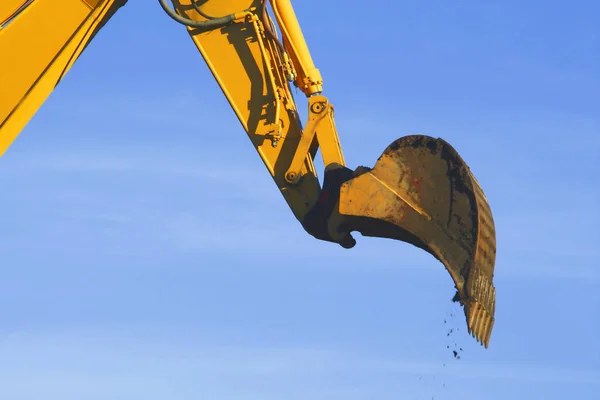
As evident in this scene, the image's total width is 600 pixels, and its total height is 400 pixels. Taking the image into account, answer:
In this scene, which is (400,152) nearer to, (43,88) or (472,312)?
(472,312)

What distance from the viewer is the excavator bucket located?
1202cm

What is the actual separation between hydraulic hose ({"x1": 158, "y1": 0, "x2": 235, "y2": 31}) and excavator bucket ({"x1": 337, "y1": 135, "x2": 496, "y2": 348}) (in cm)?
166

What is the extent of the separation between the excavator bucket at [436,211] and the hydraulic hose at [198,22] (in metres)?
1.66

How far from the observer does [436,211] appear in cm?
1222

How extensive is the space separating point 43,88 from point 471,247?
3600 millimetres

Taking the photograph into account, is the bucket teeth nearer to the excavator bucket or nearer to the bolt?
the excavator bucket

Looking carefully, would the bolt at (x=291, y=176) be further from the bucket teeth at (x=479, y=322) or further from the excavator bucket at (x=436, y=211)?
the bucket teeth at (x=479, y=322)

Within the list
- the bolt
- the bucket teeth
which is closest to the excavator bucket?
the bucket teeth

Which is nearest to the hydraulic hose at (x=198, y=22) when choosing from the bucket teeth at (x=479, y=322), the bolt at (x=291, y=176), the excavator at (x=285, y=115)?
the excavator at (x=285, y=115)

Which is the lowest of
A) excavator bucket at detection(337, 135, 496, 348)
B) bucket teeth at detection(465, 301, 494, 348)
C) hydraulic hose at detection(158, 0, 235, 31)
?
bucket teeth at detection(465, 301, 494, 348)

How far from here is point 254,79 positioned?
12.9m

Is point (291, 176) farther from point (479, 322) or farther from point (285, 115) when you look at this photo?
point (479, 322)

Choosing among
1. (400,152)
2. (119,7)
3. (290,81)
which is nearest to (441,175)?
(400,152)

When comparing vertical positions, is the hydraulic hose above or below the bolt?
above
